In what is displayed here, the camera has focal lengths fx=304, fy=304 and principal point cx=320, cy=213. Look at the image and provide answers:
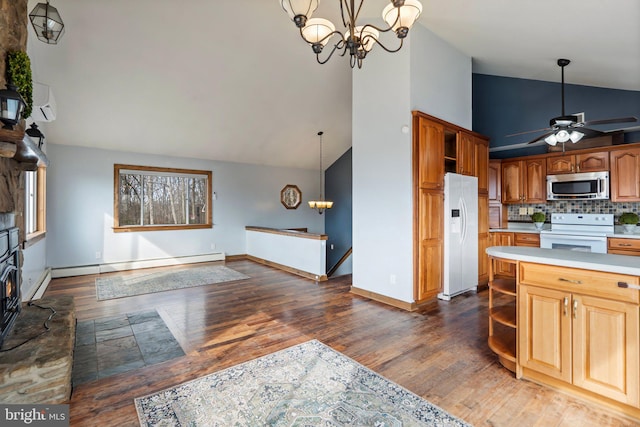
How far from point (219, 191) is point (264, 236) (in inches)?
67.4

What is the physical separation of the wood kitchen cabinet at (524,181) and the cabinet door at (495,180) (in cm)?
7

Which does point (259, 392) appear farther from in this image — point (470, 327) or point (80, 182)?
point (80, 182)

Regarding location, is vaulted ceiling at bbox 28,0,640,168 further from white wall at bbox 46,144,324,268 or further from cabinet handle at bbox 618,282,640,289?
cabinet handle at bbox 618,282,640,289

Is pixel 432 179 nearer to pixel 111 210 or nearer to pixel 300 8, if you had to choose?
pixel 300 8

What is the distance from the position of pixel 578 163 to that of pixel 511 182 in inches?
40.1

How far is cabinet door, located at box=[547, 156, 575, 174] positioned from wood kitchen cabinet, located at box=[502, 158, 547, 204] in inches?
→ 3.0

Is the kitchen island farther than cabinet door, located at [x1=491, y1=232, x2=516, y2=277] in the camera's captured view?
No

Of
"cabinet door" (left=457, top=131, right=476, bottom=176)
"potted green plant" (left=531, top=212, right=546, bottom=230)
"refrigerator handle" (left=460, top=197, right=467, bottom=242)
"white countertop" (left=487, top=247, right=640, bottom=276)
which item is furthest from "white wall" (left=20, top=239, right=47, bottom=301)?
"potted green plant" (left=531, top=212, right=546, bottom=230)

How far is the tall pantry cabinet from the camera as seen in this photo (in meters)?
3.89

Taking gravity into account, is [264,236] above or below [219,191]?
below

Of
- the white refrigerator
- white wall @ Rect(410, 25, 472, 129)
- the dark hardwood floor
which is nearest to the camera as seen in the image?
the dark hardwood floor

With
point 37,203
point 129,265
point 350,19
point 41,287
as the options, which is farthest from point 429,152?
point 37,203

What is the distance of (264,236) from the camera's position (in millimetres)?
7133

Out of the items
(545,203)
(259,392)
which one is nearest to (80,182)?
(259,392)
